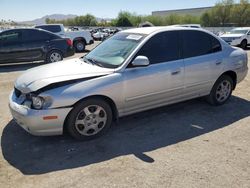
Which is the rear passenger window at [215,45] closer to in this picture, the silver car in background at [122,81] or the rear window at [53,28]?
the silver car in background at [122,81]

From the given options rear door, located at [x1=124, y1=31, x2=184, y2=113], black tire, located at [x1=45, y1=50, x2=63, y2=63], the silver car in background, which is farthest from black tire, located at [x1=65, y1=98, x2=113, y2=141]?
black tire, located at [x1=45, y1=50, x2=63, y2=63]

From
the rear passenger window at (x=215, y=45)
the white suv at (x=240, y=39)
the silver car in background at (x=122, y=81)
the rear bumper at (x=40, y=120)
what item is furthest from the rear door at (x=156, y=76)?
the white suv at (x=240, y=39)

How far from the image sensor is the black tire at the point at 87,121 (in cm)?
445

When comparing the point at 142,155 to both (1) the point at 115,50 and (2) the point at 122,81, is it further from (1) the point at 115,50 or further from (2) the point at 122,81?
(1) the point at 115,50

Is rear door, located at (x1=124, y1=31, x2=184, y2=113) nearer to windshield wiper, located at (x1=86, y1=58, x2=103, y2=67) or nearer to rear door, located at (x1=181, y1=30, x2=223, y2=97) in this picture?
rear door, located at (x1=181, y1=30, x2=223, y2=97)

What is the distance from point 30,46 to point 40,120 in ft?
27.0

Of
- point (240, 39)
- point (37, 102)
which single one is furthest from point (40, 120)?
point (240, 39)

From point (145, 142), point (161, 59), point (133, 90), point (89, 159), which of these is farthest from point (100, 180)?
point (161, 59)

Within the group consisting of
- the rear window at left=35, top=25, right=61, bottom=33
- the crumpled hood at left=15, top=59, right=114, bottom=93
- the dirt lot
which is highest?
the rear window at left=35, top=25, right=61, bottom=33

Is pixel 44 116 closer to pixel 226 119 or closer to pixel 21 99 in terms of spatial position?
pixel 21 99

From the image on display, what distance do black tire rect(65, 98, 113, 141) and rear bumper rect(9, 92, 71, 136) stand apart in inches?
5.0

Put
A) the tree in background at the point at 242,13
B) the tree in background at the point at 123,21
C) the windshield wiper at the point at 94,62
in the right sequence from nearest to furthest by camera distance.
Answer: the windshield wiper at the point at 94,62 → the tree in background at the point at 242,13 → the tree in background at the point at 123,21

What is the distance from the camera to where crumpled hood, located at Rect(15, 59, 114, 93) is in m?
4.46

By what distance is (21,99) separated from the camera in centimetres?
457
